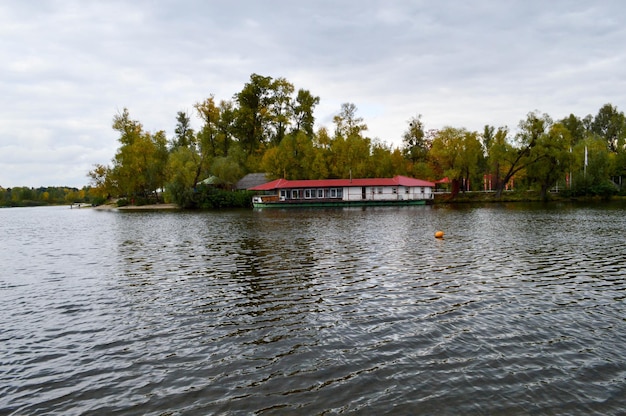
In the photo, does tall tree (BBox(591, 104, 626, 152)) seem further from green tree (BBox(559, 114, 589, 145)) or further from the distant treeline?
the distant treeline

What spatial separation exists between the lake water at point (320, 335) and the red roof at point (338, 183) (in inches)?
2264

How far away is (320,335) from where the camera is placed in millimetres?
10250

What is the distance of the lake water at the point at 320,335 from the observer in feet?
23.9

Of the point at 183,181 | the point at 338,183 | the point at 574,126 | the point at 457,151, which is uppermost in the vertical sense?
the point at 574,126

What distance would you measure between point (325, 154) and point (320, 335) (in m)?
78.7

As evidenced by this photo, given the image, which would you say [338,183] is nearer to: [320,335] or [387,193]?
[387,193]

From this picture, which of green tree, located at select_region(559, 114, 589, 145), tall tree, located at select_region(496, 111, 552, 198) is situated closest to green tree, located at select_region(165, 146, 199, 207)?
tall tree, located at select_region(496, 111, 552, 198)

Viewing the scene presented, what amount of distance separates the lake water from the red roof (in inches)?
2264

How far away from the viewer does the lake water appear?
23.9 feet

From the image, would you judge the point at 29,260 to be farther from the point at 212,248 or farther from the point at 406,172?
the point at 406,172

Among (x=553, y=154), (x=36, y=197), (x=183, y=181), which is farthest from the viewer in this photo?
(x=36, y=197)

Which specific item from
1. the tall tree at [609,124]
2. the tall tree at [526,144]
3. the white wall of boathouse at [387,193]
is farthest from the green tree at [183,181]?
the tall tree at [609,124]

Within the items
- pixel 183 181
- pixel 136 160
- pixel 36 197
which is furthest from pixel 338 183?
pixel 36 197

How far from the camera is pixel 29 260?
74.6ft
